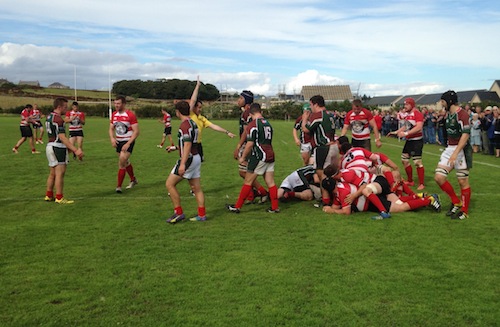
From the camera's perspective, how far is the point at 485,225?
8.00m

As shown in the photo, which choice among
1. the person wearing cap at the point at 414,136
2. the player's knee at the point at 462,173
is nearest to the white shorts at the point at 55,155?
the person wearing cap at the point at 414,136

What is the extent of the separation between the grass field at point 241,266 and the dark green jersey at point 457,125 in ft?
4.96

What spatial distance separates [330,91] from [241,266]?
459 feet

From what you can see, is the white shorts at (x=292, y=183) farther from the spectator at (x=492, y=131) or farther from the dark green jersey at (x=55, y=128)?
the spectator at (x=492, y=131)

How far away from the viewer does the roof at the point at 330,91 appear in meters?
138

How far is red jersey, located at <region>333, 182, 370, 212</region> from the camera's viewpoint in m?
8.68

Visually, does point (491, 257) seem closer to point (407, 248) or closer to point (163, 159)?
point (407, 248)

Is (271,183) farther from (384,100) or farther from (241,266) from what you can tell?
(384,100)

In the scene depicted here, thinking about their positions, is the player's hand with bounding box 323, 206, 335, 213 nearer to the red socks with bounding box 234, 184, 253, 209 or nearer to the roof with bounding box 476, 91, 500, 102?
the red socks with bounding box 234, 184, 253, 209

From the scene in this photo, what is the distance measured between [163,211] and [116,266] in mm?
3191

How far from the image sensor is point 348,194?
866 centimetres

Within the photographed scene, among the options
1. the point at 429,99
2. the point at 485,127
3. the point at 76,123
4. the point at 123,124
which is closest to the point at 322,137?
the point at 123,124

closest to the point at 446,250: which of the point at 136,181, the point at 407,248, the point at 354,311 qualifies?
the point at 407,248

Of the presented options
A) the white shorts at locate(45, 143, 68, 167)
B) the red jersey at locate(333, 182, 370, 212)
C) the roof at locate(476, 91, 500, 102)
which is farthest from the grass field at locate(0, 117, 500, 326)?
the roof at locate(476, 91, 500, 102)
